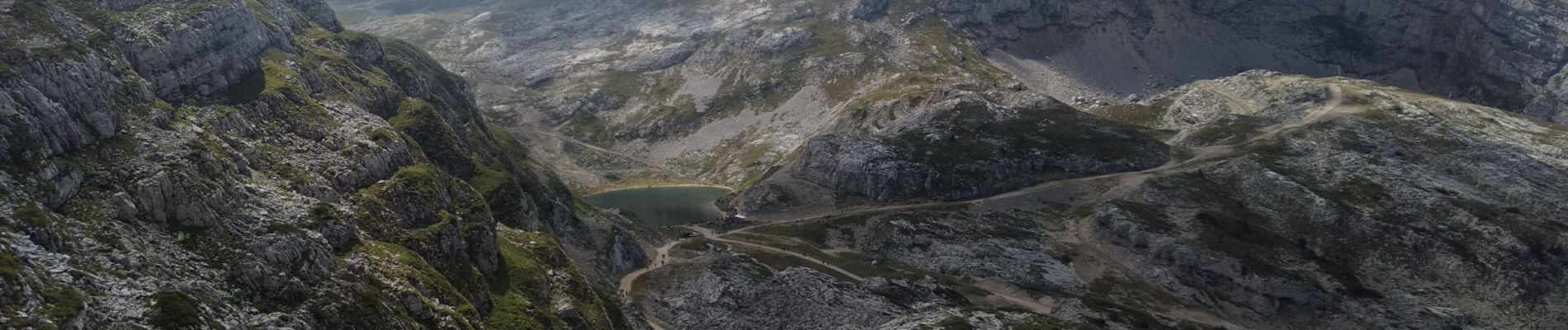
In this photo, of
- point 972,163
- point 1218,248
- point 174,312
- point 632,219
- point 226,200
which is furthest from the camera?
point 972,163

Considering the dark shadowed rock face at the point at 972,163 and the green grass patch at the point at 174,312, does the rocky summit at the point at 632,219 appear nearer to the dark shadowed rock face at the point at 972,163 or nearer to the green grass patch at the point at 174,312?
the green grass patch at the point at 174,312

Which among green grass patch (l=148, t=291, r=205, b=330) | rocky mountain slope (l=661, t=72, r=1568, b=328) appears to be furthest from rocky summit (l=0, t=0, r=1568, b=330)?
rocky mountain slope (l=661, t=72, r=1568, b=328)

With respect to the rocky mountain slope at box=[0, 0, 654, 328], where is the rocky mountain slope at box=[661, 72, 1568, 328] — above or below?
below

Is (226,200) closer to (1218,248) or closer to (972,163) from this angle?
(1218,248)

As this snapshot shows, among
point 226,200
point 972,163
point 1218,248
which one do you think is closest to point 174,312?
point 226,200

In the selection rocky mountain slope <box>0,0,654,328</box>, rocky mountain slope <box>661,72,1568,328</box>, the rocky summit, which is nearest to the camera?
rocky mountain slope <box>0,0,654,328</box>

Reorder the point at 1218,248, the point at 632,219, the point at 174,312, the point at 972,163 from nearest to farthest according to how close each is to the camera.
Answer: the point at 174,312
the point at 1218,248
the point at 632,219
the point at 972,163

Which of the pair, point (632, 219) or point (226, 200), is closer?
point (226, 200)

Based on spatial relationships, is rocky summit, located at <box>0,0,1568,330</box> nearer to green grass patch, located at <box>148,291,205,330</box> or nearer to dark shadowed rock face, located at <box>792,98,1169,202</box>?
green grass patch, located at <box>148,291,205,330</box>

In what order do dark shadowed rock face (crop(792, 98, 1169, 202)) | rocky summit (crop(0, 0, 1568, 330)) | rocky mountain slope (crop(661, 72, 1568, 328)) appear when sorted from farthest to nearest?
dark shadowed rock face (crop(792, 98, 1169, 202))
rocky mountain slope (crop(661, 72, 1568, 328))
rocky summit (crop(0, 0, 1568, 330))

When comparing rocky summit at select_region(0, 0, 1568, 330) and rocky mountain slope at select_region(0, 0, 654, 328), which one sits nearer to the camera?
rocky mountain slope at select_region(0, 0, 654, 328)
